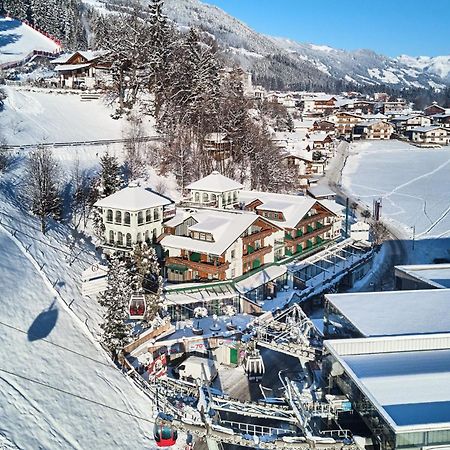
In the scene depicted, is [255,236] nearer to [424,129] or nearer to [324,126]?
[324,126]

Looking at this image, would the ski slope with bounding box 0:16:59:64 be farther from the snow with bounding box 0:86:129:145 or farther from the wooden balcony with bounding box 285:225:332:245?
the wooden balcony with bounding box 285:225:332:245

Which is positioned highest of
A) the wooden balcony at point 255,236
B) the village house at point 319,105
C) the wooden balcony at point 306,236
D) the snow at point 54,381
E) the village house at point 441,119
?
the village house at point 319,105

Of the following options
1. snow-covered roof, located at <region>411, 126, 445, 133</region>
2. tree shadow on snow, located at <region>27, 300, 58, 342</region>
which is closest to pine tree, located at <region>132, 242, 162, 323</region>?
tree shadow on snow, located at <region>27, 300, 58, 342</region>

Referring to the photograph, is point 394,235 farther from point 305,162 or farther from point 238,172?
point 305,162

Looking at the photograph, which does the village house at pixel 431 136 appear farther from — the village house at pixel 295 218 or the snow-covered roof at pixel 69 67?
the village house at pixel 295 218

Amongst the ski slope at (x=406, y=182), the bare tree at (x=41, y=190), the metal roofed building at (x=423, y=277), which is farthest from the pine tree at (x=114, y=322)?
the ski slope at (x=406, y=182)

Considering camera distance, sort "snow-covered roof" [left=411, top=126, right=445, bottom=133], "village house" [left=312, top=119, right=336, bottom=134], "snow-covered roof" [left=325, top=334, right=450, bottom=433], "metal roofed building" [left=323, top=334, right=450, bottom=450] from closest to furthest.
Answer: "metal roofed building" [left=323, top=334, right=450, bottom=450] < "snow-covered roof" [left=325, top=334, right=450, bottom=433] < "village house" [left=312, top=119, right=336, bottom=134] < "snow-covered roof" [left=411, top=126, right=445, bottom=133]

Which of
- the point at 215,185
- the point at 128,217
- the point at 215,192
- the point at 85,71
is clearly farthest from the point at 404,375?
the point at 85,71
